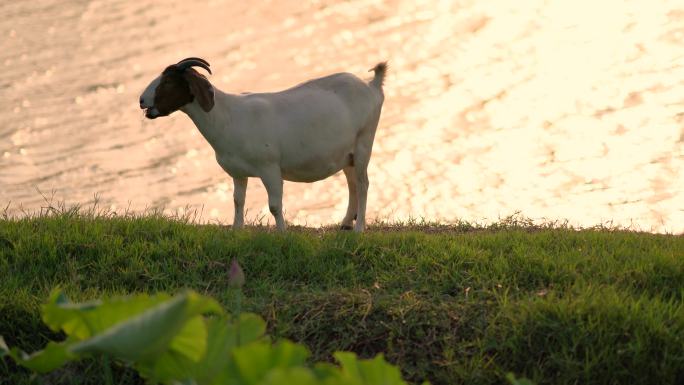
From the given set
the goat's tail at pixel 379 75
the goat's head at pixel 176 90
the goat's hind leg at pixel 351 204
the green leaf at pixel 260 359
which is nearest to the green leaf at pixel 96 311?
the green leaf at pixel 260 359

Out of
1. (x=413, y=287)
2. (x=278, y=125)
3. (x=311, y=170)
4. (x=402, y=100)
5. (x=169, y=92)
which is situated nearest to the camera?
(x=413, y=287)

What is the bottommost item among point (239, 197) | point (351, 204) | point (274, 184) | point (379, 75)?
point (351, 204)

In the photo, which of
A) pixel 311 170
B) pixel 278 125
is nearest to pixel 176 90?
pixel 278 125

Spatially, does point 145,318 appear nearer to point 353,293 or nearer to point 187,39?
point 353,293

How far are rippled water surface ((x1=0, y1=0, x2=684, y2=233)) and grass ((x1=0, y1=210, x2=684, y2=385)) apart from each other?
2.11 meters

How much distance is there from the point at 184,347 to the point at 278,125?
4.37m

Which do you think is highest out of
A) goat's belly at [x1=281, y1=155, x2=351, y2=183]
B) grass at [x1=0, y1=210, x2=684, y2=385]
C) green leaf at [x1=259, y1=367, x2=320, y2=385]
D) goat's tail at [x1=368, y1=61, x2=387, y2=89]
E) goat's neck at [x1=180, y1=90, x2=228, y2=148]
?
goat's tail at [x1=368, y1=61, x2=387, y2=89]

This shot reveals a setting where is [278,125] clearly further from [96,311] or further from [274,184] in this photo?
[96,311]

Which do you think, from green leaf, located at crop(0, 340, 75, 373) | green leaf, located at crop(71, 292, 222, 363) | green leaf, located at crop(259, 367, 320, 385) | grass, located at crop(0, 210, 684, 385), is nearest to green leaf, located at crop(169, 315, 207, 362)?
green leaf, located at crop(71, 292, 222, 363)

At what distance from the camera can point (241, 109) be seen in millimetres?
7453

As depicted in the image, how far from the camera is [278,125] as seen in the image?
746 centimetres

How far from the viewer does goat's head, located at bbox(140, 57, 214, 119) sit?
7.16m

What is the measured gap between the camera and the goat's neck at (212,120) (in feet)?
24.0

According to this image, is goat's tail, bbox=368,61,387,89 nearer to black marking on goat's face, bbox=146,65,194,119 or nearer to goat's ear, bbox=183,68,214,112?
goat's ear, bbox=183,68,214,112
